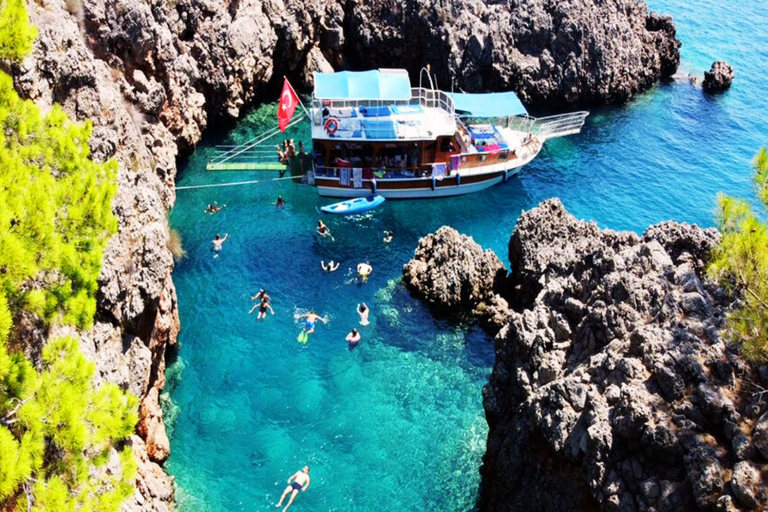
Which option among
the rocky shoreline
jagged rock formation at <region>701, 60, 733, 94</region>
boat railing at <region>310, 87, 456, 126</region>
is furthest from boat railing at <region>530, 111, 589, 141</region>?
jagged rock formation at <region>701, 60, 733, 94</region>

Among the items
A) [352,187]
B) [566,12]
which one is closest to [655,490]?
[352,187]

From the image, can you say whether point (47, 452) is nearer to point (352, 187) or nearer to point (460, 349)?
point (460, 349)

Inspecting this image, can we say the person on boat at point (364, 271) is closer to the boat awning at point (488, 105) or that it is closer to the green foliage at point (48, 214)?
the boat awning at point (488, 105)

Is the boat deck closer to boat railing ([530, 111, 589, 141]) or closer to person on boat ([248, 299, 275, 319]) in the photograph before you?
boat railing ([530, 111, 589, 141])

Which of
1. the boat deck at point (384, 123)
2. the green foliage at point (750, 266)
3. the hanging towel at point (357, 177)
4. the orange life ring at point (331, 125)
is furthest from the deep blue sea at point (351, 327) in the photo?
the green foliage at point (750, 266)

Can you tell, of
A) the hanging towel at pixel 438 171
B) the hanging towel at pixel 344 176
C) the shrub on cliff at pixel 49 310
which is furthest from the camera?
the hanging towel at pixel 438 171

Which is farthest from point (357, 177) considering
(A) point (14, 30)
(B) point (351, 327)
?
(A) point (14, 30)
